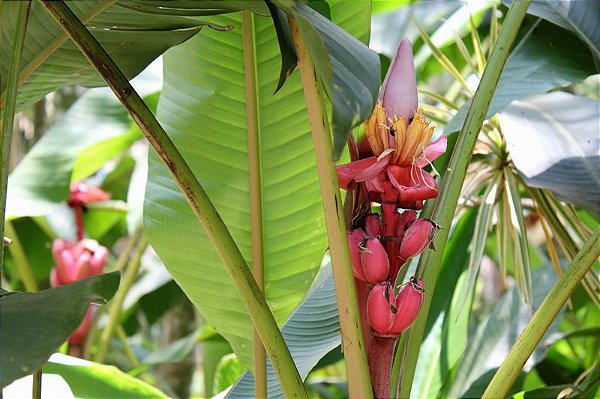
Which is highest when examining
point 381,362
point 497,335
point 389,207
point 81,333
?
point 81,333

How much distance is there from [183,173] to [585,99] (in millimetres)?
620

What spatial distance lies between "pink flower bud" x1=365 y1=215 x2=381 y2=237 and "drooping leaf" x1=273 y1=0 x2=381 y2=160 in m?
0.14

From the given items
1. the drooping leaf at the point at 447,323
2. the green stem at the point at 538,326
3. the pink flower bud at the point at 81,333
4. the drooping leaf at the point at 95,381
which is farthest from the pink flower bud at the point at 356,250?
the pink flower bud at the point at 81,333

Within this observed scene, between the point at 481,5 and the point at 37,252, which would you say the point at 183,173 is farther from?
the point at 37,252

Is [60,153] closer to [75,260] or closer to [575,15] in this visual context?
[75,260]

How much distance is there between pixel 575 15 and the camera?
883 mm

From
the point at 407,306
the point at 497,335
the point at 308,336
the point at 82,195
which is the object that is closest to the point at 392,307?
the point at 407,306

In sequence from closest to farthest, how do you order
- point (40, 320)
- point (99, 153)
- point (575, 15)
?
point (40, 320) → point (575, 15) → point (99, 153)

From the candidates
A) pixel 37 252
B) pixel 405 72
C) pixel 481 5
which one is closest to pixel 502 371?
pixel 405 72

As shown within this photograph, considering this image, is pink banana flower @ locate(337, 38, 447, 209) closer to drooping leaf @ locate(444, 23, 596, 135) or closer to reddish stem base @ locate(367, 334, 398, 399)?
reddish stem base @ locate(367, 334, 398, 399)

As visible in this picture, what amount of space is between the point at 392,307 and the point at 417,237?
0.17 ft

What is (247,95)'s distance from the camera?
2.53 feet

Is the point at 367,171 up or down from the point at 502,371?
up

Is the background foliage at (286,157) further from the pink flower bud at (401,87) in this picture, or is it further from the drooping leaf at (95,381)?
the pink flower bud at (401,87)
